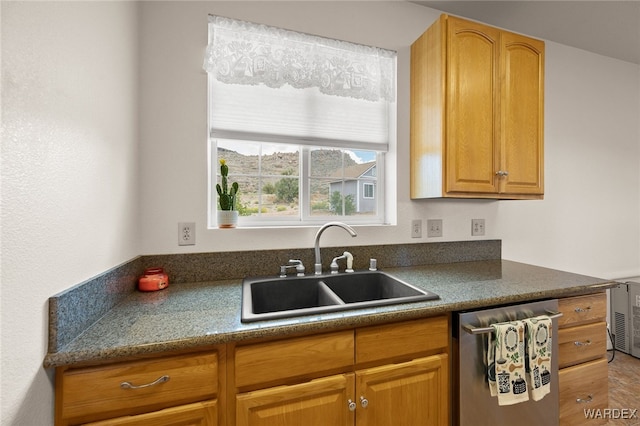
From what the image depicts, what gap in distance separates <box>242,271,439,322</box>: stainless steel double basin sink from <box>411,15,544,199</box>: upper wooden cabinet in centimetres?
60

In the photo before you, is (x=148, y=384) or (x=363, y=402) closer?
(x=148, y=384)

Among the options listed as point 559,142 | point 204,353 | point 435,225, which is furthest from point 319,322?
point 559,142

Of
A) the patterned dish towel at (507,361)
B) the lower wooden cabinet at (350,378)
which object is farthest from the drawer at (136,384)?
the patterned dish towel at (507,361)

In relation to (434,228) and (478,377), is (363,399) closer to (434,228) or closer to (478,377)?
(478,377)

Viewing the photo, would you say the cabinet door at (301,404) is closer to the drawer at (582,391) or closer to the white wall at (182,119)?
the white wall at (182,119)

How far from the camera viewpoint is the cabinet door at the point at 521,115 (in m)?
1.68

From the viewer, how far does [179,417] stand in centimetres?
85

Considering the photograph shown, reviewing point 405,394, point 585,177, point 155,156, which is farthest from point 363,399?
point 585,177

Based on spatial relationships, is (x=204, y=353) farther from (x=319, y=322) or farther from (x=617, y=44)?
(x=617, y=44)

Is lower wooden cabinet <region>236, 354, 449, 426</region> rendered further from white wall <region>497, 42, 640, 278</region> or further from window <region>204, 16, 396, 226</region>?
white wall <region>497, 42, 640, 278</region>

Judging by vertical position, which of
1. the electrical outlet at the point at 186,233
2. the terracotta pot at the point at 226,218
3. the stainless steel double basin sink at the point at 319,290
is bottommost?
the stainless steel double basin sink at the point at 319,290

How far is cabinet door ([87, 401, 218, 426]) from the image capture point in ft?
Answer: 2.64

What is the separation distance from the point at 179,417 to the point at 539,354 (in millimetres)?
1394

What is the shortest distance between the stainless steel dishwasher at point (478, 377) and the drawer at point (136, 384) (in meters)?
0.93
